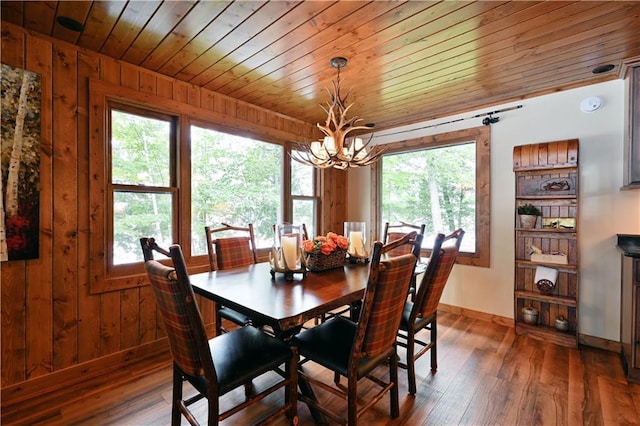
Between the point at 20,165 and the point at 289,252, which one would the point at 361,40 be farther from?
the point at 20,165

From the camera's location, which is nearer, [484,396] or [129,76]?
[484,396]

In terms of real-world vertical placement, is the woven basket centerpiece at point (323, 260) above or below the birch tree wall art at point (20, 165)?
below

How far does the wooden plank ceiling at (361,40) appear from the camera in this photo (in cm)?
176

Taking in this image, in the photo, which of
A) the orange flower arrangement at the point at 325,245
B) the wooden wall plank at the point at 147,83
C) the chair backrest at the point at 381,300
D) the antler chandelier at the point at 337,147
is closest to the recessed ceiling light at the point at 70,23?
the wooden wall plank at the point at 147,83

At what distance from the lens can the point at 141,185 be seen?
2549 millimetres

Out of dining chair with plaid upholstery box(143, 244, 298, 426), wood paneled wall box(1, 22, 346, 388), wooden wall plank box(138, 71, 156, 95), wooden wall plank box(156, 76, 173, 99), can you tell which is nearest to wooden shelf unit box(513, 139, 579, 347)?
dining chair with plaid upholstery box(143, 244, 298, 426)

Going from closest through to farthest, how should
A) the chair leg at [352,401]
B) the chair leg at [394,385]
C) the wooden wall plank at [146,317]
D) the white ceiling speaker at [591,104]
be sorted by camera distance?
1. the chair leg at [352,401]
2. the chair leg at [394,385]
3. the wooden wall plank at [146,317]
4. the white ceiling speaker at [591,104]

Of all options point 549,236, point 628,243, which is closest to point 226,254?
point 549,236

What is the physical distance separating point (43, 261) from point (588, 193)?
460 centimetres

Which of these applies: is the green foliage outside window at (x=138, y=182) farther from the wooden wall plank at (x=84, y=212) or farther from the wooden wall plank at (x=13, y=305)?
the wooden wall plank at (x=13, y=305)

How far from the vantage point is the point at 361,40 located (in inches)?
81.7

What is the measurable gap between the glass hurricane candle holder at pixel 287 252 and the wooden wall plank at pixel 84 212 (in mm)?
1496

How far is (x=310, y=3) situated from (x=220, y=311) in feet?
7.43

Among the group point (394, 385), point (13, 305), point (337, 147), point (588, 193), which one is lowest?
point (394, 385)
